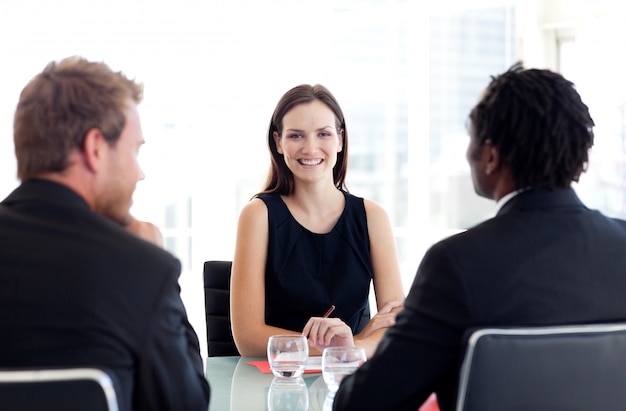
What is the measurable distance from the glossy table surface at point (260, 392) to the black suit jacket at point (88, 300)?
1.49ft

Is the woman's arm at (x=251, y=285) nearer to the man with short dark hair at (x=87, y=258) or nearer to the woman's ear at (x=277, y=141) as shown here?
the woman's ear at (x=277, y=141)

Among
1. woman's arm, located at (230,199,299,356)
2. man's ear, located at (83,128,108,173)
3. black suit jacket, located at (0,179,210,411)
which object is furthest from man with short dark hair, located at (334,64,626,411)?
woman's arm, located at (230,199,299,356)

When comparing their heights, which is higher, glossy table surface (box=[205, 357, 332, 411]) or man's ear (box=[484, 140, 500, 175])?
man's ear (box=[484, 140, 500, 175])

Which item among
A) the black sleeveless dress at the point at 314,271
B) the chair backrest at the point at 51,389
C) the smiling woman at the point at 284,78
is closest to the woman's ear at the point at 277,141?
the black sleeveless dress at the point at 314,271

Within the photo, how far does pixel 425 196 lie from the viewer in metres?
5.73

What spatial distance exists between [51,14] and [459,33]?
2.94 m

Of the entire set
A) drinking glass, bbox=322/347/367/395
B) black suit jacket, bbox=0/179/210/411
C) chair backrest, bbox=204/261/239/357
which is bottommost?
chair backrest, bbox=204/261/239/357

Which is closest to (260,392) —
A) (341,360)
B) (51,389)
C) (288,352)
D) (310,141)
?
(288,352)

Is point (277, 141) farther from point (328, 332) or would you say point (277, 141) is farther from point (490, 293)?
point (490, 293)

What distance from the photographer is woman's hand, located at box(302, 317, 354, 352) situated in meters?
2.20

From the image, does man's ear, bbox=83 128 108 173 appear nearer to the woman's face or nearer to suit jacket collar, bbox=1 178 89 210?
suit jacket collar, bbox=1 178 89 210

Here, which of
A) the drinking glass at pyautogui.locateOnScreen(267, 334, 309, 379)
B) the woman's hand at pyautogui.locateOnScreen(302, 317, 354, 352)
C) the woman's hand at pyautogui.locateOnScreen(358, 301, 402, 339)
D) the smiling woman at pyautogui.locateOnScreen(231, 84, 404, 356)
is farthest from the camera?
the smiling woman at pyautogui.locateOnScreen(231, 84, 404, 356)

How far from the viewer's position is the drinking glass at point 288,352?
6.07 feet

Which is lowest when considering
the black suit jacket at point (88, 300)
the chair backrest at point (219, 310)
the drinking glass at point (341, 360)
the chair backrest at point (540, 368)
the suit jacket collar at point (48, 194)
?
the chair backrest at point (219, 310)
